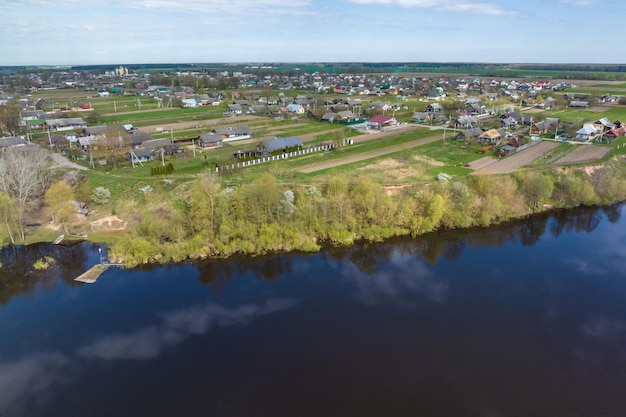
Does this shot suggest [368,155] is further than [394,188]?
Yes

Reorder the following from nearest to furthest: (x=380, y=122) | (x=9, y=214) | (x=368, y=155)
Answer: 1. (x=9, y=214)
2. (x=368, y=155)
3. (x=380, y=122)

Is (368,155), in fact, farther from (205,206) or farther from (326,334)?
(326,334)

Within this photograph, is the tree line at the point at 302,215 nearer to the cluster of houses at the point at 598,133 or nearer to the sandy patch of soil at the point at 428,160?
the sandy patch of soil at the point at 428,160

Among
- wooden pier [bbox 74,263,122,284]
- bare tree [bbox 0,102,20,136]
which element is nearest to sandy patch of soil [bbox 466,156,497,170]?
wooden pier [bbox 74,263,122,284]

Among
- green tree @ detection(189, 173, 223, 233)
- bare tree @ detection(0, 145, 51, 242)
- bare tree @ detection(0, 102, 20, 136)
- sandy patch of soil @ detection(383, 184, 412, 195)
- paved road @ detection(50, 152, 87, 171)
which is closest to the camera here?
green tree @ detection(189, 173, 223, 233)

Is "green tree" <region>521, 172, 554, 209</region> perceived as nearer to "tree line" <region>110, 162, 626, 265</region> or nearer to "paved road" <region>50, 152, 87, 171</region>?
"tree line" <region>110, 162, 626, 265</region>

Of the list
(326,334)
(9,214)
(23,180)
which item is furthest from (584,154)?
(9,214)

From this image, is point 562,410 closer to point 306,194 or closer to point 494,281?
point 494,281

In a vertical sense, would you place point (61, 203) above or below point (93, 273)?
above
